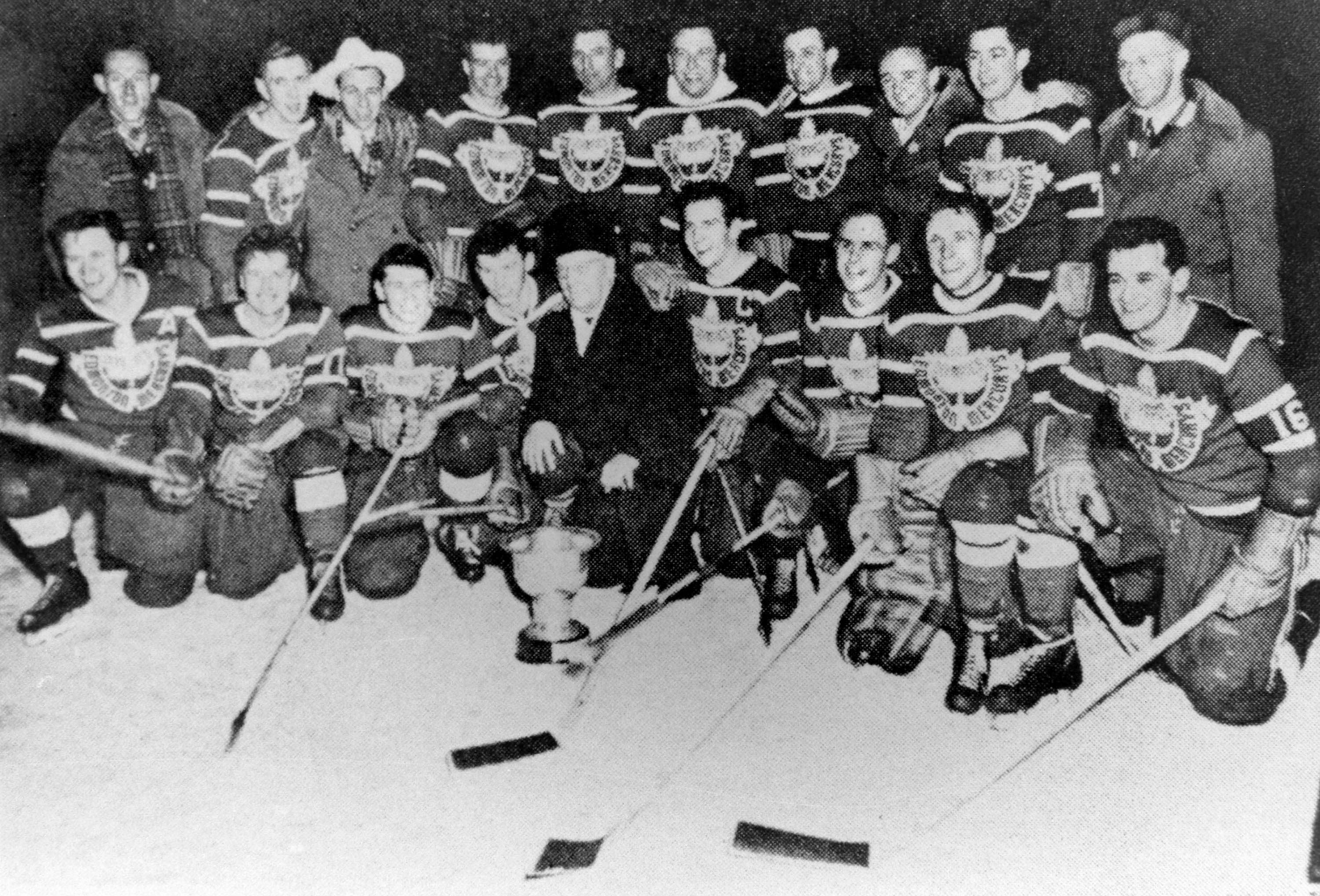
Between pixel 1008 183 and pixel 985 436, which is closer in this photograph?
pixel 985 436

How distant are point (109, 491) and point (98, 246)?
585mm

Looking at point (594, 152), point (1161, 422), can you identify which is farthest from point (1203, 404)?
point (594, 152)

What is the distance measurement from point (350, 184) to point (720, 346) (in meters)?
1.09

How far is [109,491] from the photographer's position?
2.65m

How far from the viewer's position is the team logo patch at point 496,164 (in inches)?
113

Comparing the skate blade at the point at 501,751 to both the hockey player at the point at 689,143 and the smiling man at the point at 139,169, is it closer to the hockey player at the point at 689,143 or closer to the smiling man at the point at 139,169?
the hockey player at the point at 689,143

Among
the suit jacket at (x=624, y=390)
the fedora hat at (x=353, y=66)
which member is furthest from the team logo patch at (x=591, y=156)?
the fedora hat at (x=353, y=66)

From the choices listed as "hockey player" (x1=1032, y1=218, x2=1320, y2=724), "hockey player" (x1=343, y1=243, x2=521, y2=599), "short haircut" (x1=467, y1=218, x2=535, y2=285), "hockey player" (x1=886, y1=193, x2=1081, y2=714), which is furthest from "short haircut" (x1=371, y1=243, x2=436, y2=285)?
"hockey player" (x1=1032, y1=218, x2=1320, y2=724)

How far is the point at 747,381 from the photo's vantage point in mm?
2631

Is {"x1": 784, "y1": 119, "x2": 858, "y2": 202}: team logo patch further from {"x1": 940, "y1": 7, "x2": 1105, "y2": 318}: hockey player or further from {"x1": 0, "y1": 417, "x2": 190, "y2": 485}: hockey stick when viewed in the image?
{"x1": 0, "y1": 417, "x2": 190, "y2": 485}: hockey stick

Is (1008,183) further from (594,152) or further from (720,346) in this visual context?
(594,152)

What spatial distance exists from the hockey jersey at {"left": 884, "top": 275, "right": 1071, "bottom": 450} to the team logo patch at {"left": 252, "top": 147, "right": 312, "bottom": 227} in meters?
1.63

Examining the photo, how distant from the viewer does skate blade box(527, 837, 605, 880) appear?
199cm

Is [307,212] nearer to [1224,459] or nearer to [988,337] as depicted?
[988,337]
